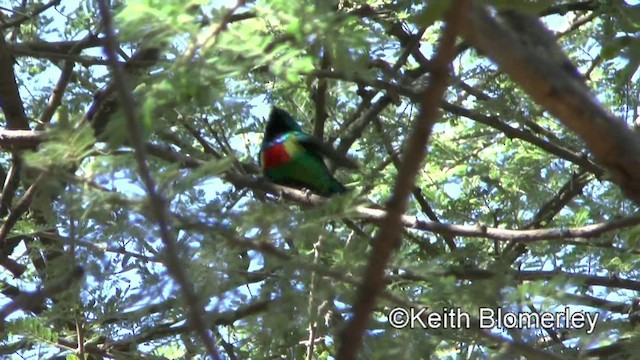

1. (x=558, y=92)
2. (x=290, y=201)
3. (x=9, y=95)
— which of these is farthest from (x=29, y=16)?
(x=558, y=92)

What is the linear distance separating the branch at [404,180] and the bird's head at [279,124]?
156 inches

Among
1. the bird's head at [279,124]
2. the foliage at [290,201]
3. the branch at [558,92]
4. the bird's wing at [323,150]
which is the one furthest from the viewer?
the bird's head at [279,124]

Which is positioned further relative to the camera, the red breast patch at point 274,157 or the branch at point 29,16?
the red breast patch at point 274,157

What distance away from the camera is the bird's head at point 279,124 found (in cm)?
527

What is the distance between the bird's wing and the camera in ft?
15.5

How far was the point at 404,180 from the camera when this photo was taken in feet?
4.12

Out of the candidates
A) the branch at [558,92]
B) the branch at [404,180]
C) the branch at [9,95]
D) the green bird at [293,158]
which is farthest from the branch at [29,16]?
the branch at [404,180]

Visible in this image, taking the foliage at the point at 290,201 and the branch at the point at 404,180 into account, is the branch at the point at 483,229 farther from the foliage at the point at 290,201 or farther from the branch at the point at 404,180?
the branch at the point at 404,180

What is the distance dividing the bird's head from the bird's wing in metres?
0.07

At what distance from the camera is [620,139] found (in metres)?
1.86

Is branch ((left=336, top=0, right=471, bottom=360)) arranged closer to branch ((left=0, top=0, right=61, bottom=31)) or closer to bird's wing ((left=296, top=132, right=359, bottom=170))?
branch ((left=0, top=0, right=61, bottom=31))

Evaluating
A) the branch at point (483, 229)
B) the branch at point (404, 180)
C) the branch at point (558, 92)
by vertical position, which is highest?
the branch at point (483, 229)

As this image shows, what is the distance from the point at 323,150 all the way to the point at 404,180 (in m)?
3.66

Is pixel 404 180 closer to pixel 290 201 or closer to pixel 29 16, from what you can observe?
pixel 290 201
